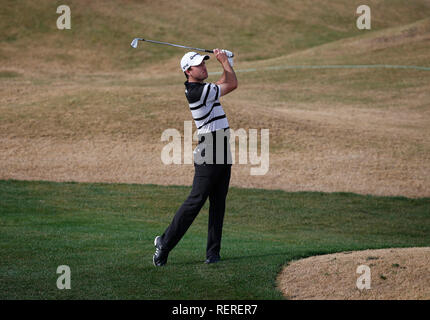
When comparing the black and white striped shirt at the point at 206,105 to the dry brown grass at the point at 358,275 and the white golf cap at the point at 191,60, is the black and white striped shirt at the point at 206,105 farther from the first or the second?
the dry brown grass at the point at 358,275

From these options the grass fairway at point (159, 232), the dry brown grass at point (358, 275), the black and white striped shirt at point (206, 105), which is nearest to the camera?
the dry brown grass at point (358, 275)

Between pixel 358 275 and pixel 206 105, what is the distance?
7.66 ft

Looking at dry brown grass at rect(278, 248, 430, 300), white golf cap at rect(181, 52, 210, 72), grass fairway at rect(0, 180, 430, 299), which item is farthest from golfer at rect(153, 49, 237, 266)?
dry brown grass at rect(278, 248, 430, 300)

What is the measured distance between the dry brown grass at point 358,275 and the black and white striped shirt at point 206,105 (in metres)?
1.74

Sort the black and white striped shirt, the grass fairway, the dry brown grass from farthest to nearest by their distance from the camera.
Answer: the black and white striped shirt < the grass fairway < the dry brown grass

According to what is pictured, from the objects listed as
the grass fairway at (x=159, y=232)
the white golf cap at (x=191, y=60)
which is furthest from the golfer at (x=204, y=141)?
the grass fairway at (x=159, y=232)

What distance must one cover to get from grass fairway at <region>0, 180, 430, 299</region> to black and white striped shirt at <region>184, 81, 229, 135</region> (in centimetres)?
154

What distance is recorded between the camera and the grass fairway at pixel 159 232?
20.7ft

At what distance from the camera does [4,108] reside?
2194 centimetres

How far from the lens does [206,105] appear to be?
6855 mm

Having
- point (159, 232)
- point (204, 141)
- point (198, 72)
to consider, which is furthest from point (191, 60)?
point (159, 232)

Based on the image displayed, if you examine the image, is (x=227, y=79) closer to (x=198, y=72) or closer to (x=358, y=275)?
(x=198, y=72)

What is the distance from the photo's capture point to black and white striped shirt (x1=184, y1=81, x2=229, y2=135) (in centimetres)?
677

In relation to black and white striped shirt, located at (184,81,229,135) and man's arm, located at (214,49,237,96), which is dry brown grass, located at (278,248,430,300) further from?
man's arm, located at (214,49,237,96)
